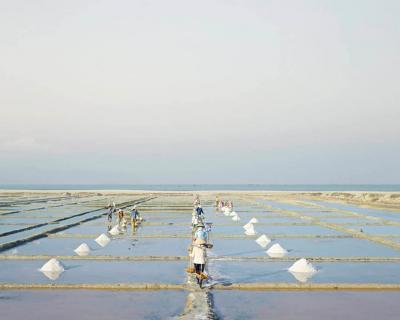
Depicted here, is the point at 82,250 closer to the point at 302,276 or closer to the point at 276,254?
the point at 276,254

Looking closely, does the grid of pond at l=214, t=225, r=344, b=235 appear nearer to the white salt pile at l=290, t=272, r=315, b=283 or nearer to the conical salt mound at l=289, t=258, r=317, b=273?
the conical salt mound at l=289, t=258, r=317, b=273

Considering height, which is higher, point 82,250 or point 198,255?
point 198,255

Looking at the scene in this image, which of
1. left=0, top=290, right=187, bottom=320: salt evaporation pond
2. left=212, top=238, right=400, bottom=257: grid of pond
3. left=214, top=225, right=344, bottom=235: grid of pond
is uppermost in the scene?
left=214, top=225, right=344, bottom=235: grid of pond

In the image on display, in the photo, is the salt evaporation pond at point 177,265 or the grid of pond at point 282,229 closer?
the salt evaporation pond at point 177,265

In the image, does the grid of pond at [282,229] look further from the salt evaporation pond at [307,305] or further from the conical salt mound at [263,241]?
the salt evaporation pond at [307,305]

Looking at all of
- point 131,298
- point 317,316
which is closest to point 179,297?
point 131,298

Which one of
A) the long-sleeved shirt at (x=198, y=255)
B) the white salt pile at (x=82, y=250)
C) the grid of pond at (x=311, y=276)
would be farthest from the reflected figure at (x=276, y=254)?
the white salt pile at (x=82, y=250)

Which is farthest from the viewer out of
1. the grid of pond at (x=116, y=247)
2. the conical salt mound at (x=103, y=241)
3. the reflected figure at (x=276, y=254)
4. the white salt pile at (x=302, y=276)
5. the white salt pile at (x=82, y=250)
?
the conical salt mound at (x=103, y=241)

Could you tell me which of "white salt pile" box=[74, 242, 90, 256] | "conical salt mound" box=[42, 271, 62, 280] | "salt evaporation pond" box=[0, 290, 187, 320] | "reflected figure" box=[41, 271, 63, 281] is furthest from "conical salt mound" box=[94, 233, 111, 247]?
"salt evaporation pond" box=[0, 290, 187, 320]

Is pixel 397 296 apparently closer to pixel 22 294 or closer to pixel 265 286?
pixel 265 286

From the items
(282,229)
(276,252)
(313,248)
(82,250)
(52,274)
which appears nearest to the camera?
(52,274)

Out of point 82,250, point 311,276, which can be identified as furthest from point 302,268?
point 82,250

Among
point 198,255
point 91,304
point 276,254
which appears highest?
point 198,255

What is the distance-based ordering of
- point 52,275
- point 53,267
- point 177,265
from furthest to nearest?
point 177,265 → point 53,267 → point 52,275
